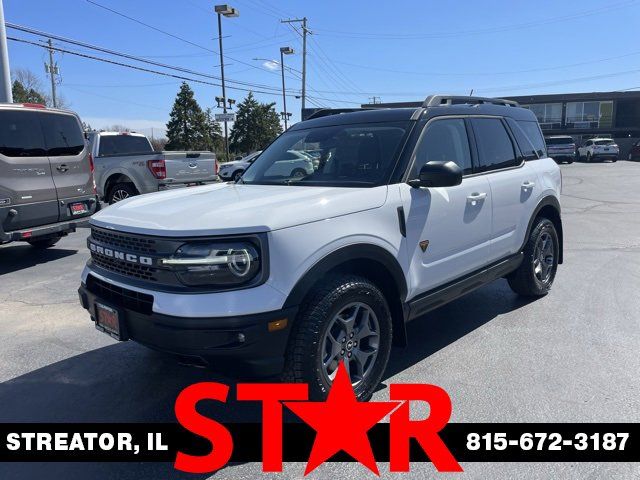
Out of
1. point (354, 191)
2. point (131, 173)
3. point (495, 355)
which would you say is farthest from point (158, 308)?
point (131, 173)

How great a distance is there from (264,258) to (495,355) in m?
2.35

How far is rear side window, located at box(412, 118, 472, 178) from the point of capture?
3.87 metres

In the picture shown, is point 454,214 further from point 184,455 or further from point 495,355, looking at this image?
point 184,455

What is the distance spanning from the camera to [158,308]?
278cm

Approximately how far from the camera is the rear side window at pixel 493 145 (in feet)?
14.9

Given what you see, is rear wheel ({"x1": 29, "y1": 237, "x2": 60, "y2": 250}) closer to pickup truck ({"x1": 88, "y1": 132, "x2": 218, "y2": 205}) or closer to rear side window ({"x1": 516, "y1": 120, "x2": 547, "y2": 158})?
pickup truck ({"x1": 88, "y1": 132, "x2": 218, "y2": 205})

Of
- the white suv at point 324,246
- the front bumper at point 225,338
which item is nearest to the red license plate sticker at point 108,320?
the white suv at point 324,246

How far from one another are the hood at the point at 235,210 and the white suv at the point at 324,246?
1 centimetres

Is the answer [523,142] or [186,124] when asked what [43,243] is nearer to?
[523,142]

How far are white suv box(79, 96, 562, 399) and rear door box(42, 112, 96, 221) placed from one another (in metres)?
4.56

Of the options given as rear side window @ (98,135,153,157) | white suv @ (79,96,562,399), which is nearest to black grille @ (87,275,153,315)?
white suv @ (79,96,562,399)

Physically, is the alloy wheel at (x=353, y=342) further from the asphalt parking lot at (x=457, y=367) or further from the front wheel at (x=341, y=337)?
the asphalt parking lot at (x=457, y=367)

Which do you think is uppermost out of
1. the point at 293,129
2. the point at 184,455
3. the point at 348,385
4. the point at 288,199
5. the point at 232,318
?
the point at 293,129

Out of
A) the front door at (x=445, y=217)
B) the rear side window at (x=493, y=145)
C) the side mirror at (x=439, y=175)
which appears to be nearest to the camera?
Result: the side mirror at (x=439, y=175)
